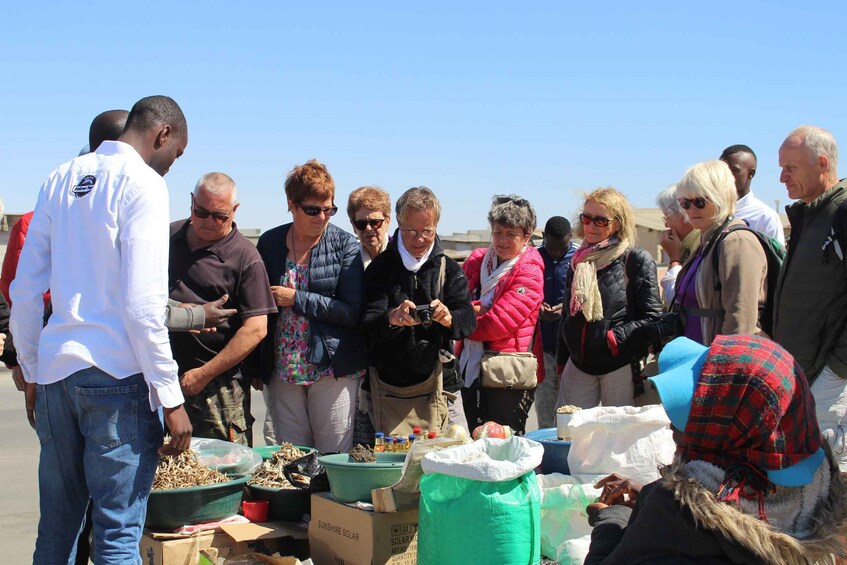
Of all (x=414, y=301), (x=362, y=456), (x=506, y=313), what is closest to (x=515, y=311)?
(x=506, y=313)

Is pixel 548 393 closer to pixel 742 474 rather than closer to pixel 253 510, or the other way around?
pixel 253 510

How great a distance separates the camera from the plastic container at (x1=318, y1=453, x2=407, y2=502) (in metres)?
3.83

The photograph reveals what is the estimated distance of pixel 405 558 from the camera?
3.77 meters

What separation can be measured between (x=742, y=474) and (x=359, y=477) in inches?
82.1

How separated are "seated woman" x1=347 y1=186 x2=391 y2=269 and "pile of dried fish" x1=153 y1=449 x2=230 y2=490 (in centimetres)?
179

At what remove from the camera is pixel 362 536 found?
12.1 ft

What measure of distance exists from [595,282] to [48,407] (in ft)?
10.4

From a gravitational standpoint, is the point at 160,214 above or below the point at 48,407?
above

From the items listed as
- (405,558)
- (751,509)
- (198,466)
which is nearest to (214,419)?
(198,466)

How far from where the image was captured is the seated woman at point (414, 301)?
15.7 ft

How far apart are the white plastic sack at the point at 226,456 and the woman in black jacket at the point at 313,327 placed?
2.02 feet

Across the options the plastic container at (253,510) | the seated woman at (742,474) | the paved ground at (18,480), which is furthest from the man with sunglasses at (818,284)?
the paved ground at (18,480)

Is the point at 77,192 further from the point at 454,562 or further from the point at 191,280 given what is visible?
the point at 454,562

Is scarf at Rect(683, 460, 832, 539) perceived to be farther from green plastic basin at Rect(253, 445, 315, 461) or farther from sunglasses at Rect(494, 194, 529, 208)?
sunglasses at Rect(494, 194, 529, 208)
